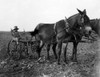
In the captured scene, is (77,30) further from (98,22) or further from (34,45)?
(34,45)

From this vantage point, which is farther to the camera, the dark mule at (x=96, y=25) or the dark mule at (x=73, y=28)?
the dark mule at (x=96, y=25)

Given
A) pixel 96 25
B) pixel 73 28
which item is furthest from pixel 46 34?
pixel 96 25

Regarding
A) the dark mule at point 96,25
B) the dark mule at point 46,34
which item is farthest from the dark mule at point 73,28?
the dark mule at point 96,25

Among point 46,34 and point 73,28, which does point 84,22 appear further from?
point 46,34

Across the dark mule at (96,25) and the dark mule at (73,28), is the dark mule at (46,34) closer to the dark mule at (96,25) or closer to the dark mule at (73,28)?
the dark mule at (73,28)

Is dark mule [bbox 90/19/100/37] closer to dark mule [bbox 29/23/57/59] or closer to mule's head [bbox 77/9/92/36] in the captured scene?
mule's head [bbox 77/9/92/36]

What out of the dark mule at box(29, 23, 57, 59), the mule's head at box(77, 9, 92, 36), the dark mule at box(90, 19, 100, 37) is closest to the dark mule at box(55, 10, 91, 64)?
the mule's head at box(77, 9, 92, 36)

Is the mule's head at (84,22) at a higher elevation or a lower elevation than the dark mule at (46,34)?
higher

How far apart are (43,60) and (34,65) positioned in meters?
0.81

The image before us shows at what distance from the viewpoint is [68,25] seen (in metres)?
8.53

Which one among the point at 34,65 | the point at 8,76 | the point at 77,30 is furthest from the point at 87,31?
the point at 8,76

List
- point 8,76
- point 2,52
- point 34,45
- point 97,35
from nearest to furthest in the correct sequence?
point 8,76 < point 97,35 < point 34,45 < point 2,52

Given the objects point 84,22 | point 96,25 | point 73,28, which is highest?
point 84,22

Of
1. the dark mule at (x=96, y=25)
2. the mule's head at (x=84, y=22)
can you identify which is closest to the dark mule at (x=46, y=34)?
the mule's head at (x=84, y=22)
